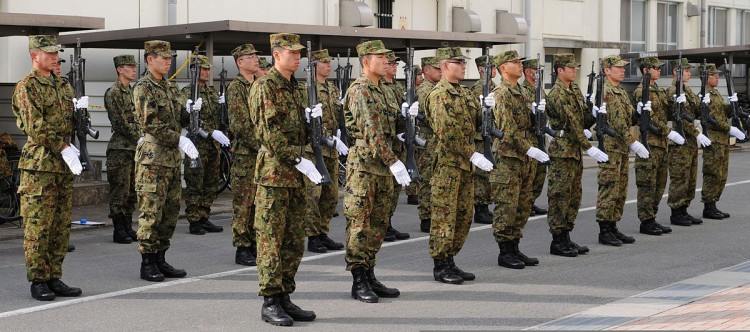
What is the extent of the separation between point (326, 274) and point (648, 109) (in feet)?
15.0

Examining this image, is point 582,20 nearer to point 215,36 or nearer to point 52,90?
point 215,36

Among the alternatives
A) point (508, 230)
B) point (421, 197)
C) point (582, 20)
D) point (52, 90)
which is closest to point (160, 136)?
point (52, 90)

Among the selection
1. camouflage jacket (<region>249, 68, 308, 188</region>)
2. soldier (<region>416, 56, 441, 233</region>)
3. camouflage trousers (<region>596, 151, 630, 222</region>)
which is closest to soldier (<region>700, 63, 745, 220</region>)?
camouflage trousers (<region>596, 151, 630, 222</region>)

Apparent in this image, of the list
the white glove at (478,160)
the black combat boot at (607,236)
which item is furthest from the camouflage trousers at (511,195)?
the black combat boot at (607,236)

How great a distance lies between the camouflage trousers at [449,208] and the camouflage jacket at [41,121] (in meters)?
2.94

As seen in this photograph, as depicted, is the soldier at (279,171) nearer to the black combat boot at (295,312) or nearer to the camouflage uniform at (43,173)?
the black combat boot at (295,312)

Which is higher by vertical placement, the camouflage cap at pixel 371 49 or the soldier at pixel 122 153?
the camouflage cap at pixel 371 49

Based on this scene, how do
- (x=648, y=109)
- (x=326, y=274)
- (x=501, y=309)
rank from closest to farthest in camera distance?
1. (x=501, y=309)
2. (x=326, y=274)
3. (x=648, y=109)

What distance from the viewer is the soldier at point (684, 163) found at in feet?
44.5

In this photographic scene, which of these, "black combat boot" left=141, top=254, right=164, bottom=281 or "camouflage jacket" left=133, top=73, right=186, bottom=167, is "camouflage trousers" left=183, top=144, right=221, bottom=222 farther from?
"black combat boot" left=141, top=254, right=164, bottom=281

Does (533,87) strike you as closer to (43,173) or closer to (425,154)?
(425,154)

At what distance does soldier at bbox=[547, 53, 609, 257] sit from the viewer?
11141 millimetres

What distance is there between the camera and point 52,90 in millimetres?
8945

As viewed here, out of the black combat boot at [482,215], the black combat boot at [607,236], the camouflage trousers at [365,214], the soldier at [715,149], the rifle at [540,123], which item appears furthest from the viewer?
the soldier at [715,149]
